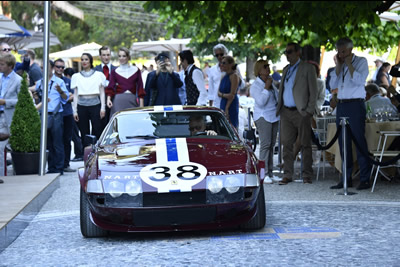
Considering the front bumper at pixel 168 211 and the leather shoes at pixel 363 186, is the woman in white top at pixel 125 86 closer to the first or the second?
the leather shoes at pixel 363 186

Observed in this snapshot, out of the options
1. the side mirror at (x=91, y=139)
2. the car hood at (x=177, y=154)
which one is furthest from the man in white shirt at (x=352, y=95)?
the side mirror at (x=91, y=139)

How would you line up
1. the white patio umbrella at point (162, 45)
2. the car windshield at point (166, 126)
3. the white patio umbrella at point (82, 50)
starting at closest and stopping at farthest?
the car windshield at point (166, 126) < the white patio umbrella at point (82, 50) < the white patio umbrella at point (162, 45)

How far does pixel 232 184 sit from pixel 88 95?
7.15 m

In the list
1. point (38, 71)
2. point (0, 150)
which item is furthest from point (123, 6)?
point (0, 150)

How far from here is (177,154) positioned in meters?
7.48

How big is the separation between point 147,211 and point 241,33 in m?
3.17

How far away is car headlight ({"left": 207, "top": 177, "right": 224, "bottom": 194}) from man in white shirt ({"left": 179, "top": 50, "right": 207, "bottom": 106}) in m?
6.35

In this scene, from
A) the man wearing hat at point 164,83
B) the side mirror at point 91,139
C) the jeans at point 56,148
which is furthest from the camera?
the jeans at point 56,148

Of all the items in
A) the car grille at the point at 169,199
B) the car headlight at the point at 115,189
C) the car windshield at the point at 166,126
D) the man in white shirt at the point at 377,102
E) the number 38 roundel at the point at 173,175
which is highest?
the man in white shirt at the point at 377,102

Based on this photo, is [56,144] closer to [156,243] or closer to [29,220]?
[29,220]

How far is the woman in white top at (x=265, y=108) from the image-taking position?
1167cm

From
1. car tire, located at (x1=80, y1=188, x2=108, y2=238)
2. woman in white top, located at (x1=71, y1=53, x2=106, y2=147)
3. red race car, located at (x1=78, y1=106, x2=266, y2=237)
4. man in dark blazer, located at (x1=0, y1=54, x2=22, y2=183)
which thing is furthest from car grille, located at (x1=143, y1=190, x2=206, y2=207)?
woman in white top, located at (x1=71, y1=53, x2=106, y2=147)

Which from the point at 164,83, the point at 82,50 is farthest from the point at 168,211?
the point at 82,50

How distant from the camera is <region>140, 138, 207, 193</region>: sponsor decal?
22.8ft
